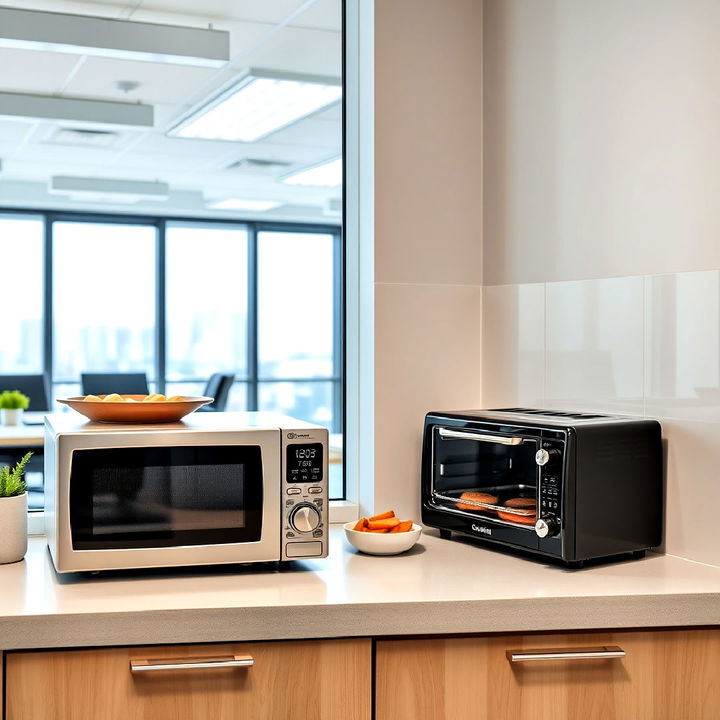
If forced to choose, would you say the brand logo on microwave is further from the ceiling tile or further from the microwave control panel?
the ceiling tile

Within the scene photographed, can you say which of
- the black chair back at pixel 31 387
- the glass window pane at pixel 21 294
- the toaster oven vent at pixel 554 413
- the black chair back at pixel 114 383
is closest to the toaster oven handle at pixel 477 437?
the toaster oven vent at pixel 554 413

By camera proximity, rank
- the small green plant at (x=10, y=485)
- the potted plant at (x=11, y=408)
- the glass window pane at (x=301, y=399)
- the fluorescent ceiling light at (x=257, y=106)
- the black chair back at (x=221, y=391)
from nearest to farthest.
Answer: the small green plant at (x=10, y=485) → the fluorescent ceiling light at (x=257, y=106) → the potted plant at (x=11, y=408) → the black chair back at (x=221, y=391) → the glass window pane at (x=301, y=399)

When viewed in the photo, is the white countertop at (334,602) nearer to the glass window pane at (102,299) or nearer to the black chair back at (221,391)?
the black chair back at (221,391)

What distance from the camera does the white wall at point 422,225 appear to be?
2.01m

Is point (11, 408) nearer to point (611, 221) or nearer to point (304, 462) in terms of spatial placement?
point (304, 462)

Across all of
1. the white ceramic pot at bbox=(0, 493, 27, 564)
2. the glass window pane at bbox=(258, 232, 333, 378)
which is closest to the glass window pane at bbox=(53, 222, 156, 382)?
the glass window pane at bbox=(258, 232, 333, 378)

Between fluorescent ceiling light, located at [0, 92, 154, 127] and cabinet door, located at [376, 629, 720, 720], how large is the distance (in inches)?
144

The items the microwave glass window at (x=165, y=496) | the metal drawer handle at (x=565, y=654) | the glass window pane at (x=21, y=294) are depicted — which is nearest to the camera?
the metal drawer handle at (x=565, y=654)

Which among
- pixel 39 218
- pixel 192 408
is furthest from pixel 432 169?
pixel 39 218

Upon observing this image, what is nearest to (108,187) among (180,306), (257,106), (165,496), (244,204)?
(244,204)

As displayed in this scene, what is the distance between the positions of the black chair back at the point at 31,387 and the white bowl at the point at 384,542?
4.48m

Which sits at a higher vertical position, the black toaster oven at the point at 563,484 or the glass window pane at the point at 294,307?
the glass window pane at the point at 294,307

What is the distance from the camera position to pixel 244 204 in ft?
23.7

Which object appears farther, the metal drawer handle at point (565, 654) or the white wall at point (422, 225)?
the white wall at point (422, 225)
